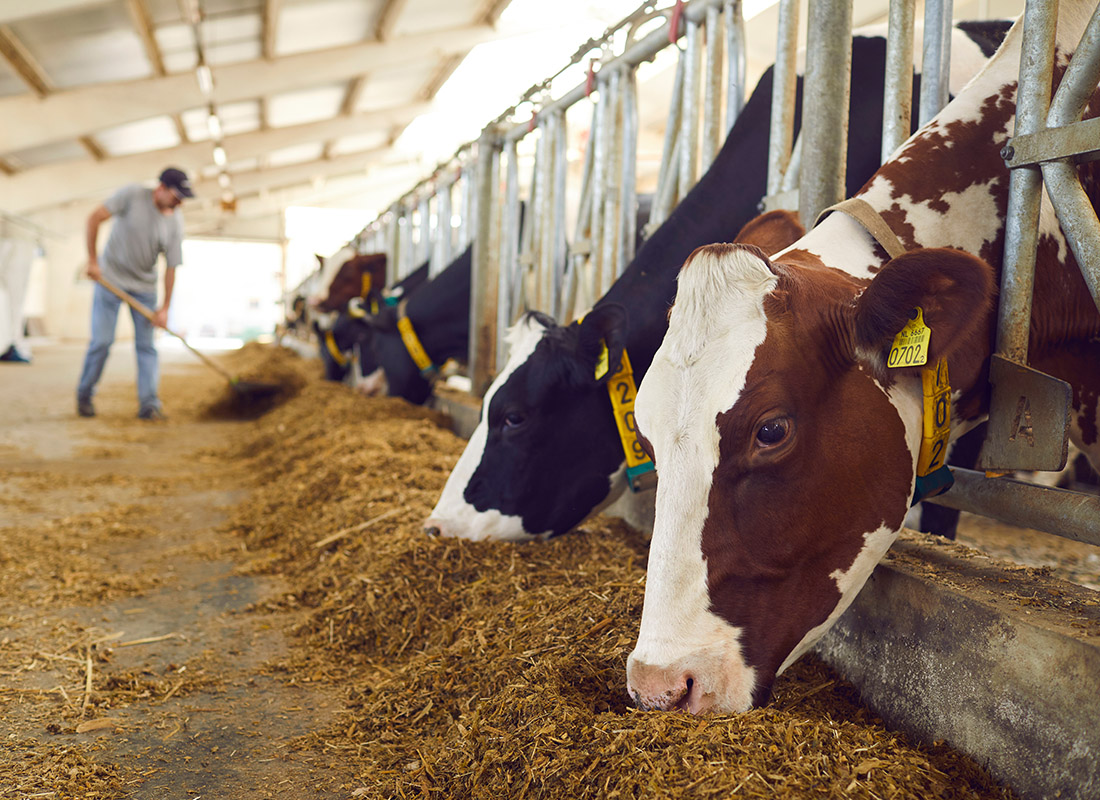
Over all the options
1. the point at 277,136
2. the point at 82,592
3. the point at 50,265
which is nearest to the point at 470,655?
the point at 82,592

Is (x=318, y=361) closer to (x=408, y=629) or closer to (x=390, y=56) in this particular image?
(x=390, y=56)

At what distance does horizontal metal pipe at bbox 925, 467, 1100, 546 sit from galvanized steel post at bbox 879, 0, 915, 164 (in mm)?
864

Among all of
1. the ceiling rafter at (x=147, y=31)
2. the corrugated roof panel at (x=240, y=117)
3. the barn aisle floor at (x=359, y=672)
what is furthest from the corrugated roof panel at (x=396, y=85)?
the barn aisle floor at (x=359, y=672)

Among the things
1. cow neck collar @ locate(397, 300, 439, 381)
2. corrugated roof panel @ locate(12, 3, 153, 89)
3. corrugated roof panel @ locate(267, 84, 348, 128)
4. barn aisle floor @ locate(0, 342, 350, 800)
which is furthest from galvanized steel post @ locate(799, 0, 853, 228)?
corrugated roof panel @ locate(267, 84, 348, 128)

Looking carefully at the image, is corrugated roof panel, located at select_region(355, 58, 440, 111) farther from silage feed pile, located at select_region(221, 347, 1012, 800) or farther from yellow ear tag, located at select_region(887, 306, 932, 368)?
yellow ear tag, located at select_region(887, 306, 932, 368)

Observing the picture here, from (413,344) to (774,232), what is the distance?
14.3 feet

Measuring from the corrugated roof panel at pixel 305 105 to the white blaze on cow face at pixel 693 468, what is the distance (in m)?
15.9

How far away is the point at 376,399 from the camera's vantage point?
6254 millimetres

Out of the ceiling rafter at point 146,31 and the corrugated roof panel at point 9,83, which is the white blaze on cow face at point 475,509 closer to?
the ceiling rafter at point 146,31

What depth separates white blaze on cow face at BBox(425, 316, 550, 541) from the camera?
2.65 m

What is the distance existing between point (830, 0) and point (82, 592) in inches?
A: 109

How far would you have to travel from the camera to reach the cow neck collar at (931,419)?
1.43m

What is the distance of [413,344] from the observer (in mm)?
6184

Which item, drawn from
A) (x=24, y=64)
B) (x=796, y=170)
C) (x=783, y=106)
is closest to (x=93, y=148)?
(x=24, y=64)
